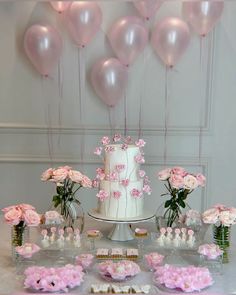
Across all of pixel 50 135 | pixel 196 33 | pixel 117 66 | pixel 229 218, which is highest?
pixel 196 33

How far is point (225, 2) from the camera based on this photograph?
2.74 meters

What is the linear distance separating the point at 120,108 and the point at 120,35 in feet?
1.67

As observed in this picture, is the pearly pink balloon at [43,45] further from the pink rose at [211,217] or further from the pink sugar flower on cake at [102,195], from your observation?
the pink rose at [211,217]

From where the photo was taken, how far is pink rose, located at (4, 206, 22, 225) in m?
1.66

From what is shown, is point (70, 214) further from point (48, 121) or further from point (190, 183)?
point (48, 121)

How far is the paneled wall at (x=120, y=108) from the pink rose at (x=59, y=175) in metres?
1.16

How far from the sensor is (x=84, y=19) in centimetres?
259

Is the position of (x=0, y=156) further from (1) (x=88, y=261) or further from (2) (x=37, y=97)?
(1) (x=88, y=261)

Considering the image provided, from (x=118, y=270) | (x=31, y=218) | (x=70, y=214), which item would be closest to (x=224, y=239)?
(x=118, y=270)

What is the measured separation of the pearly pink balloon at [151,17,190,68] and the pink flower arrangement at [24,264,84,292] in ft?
5.12

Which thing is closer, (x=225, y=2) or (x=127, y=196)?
(x=127, y=196)

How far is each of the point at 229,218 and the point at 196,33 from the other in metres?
1.50

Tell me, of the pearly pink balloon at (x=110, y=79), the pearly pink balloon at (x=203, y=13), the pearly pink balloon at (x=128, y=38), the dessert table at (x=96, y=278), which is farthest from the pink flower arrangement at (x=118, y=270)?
the pearly pink balloon at (x=203, y=13)

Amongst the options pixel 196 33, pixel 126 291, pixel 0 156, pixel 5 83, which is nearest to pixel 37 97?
pixel 5 83
